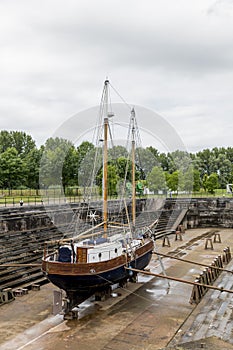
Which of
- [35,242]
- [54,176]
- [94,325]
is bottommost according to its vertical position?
[94,325]

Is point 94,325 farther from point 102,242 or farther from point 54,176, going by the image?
point 54,176

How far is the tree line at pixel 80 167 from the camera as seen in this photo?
36438 millimetres

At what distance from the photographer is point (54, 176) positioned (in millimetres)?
→ 35250

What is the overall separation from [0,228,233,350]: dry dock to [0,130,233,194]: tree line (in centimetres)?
610

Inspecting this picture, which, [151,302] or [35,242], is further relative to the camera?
[35,242]

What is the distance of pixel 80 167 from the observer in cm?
4022

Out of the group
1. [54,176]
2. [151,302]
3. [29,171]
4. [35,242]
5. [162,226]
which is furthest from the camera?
[29,171]

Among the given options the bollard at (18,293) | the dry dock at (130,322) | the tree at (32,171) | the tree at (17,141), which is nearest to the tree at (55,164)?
the tree at (32,171)

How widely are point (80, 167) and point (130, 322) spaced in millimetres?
26826

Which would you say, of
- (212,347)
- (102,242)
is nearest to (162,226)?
(102,242)

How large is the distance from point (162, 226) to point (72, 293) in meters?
26.4

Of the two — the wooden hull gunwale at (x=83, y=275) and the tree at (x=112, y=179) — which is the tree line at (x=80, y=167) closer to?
the tree at (x=112, y=179)

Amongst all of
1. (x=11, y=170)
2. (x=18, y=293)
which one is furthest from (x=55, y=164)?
(x=18, y=293)

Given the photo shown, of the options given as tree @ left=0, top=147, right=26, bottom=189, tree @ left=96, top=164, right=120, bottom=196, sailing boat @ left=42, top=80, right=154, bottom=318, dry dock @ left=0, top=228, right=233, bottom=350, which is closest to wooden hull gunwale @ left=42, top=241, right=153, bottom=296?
sailing boat @ left=42, top=80, right=154, bottom=318
